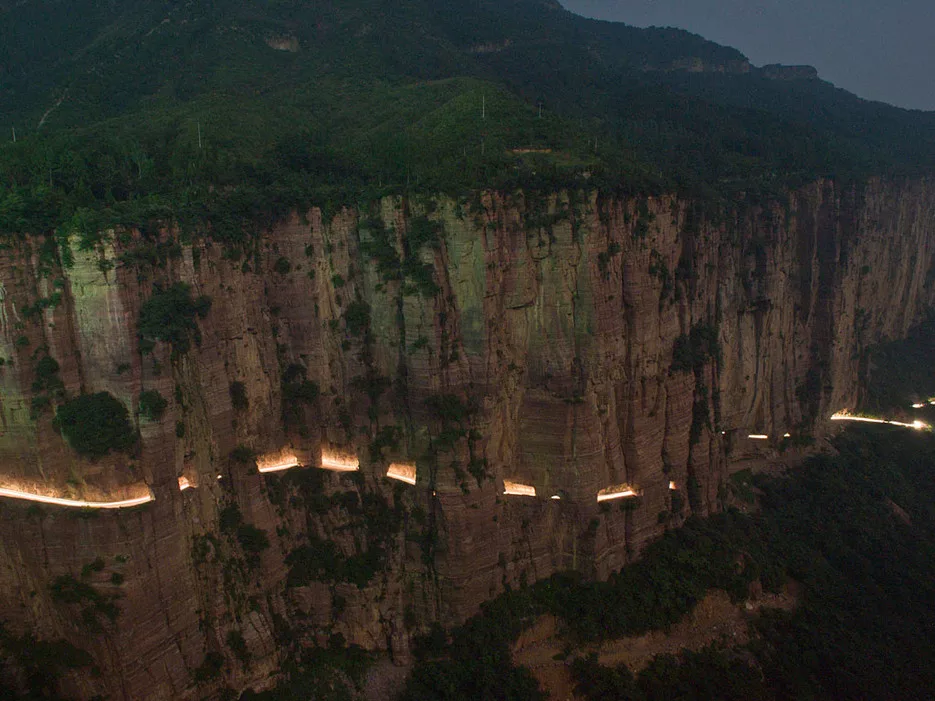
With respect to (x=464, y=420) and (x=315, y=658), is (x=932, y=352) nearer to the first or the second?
(x=464, y=420)

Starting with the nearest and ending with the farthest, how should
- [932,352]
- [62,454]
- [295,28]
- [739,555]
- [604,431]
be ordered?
[62,454]
[604,431]
[739,555]
[295,28]
[932,352]

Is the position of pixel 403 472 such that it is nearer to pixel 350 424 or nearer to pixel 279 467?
pixel 350 424

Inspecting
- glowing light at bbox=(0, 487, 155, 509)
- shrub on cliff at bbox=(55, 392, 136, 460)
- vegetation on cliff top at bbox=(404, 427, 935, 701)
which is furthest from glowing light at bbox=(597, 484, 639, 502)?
shrub on cliff at bbox=(55, 392, 136, 460)

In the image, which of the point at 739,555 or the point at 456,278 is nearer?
→ the point at 456,278

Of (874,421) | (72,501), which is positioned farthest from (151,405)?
(874,421)

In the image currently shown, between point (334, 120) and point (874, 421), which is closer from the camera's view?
point (334, 120)

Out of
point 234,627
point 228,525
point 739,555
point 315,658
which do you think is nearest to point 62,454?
point 228,525

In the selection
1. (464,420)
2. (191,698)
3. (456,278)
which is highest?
(456,278)

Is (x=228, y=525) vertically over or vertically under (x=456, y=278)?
under
